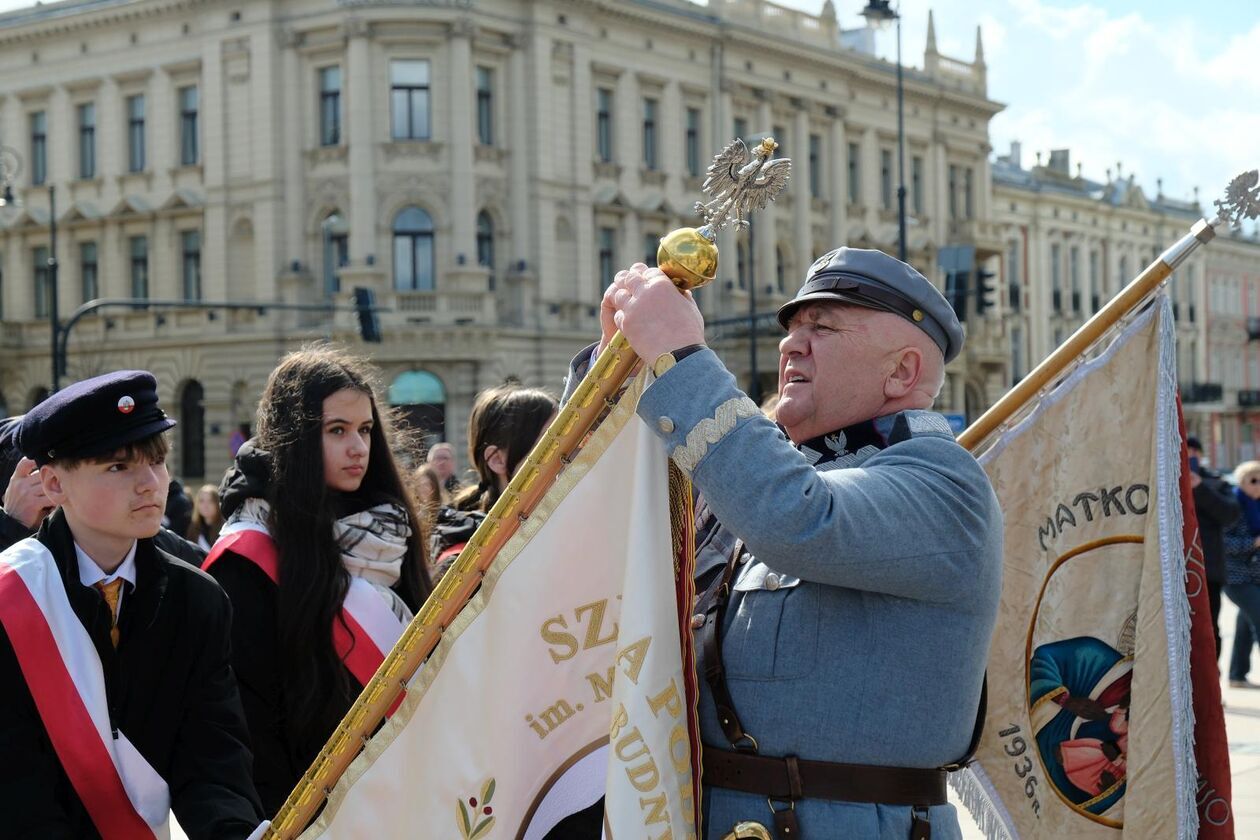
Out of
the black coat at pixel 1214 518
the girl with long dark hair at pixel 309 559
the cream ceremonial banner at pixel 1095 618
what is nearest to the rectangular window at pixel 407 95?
the black coat at pixel 1214 518

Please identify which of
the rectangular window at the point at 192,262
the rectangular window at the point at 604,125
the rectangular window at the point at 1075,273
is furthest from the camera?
the rectangular window at the point at 1075,273

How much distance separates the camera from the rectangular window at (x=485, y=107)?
3931 centimetres

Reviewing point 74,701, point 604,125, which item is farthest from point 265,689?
point 604,125

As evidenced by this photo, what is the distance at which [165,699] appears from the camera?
3186 millimetres

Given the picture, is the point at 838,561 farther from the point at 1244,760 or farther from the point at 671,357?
the point at 1244,760

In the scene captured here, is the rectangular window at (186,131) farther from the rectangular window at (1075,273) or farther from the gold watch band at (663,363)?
the gold watch band at (663,363)

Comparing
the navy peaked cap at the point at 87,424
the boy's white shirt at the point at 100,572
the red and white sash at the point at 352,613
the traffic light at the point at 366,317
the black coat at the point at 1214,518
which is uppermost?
the traffic light at the point at 366,317

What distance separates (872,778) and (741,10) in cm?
4523

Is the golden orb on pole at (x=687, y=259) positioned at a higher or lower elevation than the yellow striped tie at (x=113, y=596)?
higher

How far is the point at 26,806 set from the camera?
296cm

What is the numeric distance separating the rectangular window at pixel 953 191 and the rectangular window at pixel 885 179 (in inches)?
151

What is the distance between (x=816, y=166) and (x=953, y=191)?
849 centimetres

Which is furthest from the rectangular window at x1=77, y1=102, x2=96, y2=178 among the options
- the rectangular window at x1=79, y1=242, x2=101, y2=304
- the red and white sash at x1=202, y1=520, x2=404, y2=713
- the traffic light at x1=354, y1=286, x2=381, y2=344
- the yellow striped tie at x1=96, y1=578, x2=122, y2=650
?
the yellow striped tie at x1=96, y1=578, x2=122, y2=650

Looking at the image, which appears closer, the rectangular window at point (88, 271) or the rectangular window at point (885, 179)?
the rectangular window at point (88, 271)
